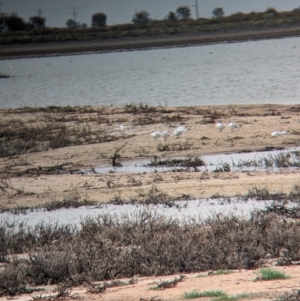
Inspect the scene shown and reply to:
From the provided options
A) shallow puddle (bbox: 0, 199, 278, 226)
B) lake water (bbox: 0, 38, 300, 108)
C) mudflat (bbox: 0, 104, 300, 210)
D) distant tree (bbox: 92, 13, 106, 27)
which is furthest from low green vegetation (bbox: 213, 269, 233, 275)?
distant tree (bbox: 92, 13, 106, 27)

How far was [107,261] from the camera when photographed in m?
8.05

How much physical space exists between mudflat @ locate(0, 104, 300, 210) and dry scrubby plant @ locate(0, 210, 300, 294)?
353 centimetres

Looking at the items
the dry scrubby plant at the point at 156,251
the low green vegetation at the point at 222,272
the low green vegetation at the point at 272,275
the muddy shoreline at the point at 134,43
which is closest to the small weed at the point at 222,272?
the low green vegetation at the point at 222,272

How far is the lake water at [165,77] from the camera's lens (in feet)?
105

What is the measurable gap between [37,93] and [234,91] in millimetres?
12131

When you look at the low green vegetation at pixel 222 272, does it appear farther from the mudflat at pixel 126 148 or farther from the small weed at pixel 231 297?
the mudflat at pixel 126 148

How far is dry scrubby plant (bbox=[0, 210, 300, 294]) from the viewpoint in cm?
792

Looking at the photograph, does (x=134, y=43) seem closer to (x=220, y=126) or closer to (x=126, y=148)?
(x=220, y=126)

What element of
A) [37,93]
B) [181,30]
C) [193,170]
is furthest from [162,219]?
[181,30]

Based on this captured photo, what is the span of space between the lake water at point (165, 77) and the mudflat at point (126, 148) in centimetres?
565

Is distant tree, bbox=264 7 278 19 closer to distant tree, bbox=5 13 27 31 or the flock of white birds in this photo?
distant tree, bbox=5 13 27 31

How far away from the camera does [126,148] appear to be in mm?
18062

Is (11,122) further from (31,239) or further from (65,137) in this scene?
(31,239)

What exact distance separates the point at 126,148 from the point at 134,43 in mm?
55054
